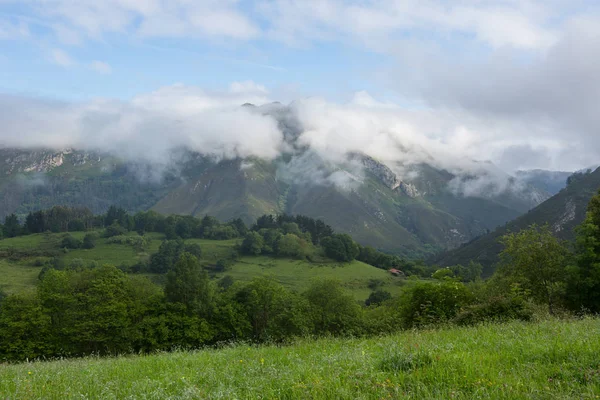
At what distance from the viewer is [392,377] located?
24.7 ft

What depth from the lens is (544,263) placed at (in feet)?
136

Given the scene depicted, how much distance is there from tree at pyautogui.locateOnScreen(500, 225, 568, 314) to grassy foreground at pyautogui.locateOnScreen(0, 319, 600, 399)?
1364 inches

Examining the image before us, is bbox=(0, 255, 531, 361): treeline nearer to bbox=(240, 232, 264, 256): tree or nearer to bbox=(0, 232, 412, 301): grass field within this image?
bbox=(0, 232, 412, 301): grass field

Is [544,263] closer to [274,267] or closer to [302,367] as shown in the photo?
[302,367]

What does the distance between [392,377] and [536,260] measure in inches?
1641

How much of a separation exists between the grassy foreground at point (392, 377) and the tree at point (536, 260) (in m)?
34.6

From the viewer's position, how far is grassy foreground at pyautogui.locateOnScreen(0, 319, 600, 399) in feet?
21.8

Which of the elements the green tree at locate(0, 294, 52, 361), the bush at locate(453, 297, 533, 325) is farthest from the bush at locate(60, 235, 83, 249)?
the bush at locate(453, 297, 533, 325)

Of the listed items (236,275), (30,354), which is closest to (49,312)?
(30,354)

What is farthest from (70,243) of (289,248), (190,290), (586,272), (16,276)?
(586,272)

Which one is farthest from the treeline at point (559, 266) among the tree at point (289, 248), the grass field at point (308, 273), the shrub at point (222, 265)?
the tree at point (289, 248)

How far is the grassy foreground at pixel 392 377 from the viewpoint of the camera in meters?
6.66

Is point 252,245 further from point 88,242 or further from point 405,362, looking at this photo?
point 405,362

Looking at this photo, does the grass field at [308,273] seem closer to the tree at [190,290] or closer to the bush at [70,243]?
the tree at [190,290]
